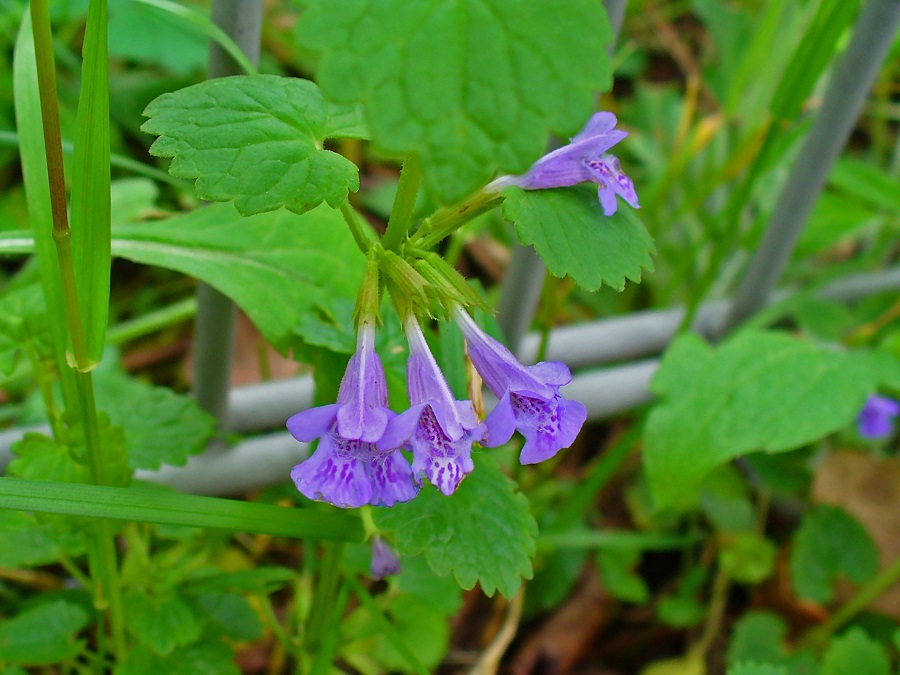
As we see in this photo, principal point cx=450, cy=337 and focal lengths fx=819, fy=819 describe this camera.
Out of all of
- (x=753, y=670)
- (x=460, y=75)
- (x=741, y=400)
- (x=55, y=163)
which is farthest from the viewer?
(x=741, y=400)

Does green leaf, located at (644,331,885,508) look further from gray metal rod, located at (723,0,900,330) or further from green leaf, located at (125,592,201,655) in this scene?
green leaf, located at (125,592,201,655)

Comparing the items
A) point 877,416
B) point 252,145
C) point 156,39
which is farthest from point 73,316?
point 877,416

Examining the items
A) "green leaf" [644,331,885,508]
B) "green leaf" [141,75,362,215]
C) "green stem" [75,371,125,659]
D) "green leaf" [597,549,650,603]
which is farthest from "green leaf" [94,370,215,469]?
"green leaf" [597,549,650,603]

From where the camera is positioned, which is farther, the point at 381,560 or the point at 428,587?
the point at 428,587

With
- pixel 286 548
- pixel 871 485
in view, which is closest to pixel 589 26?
pixel 286 548

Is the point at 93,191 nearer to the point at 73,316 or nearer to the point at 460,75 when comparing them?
the point at 73,316

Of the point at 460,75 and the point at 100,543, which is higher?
the point at 460,75

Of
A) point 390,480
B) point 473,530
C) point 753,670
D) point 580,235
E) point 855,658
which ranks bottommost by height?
point 855,658

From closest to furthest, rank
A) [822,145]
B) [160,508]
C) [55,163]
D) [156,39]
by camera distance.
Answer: [55,163] < [160,508] < [822,145] < [156,39]
